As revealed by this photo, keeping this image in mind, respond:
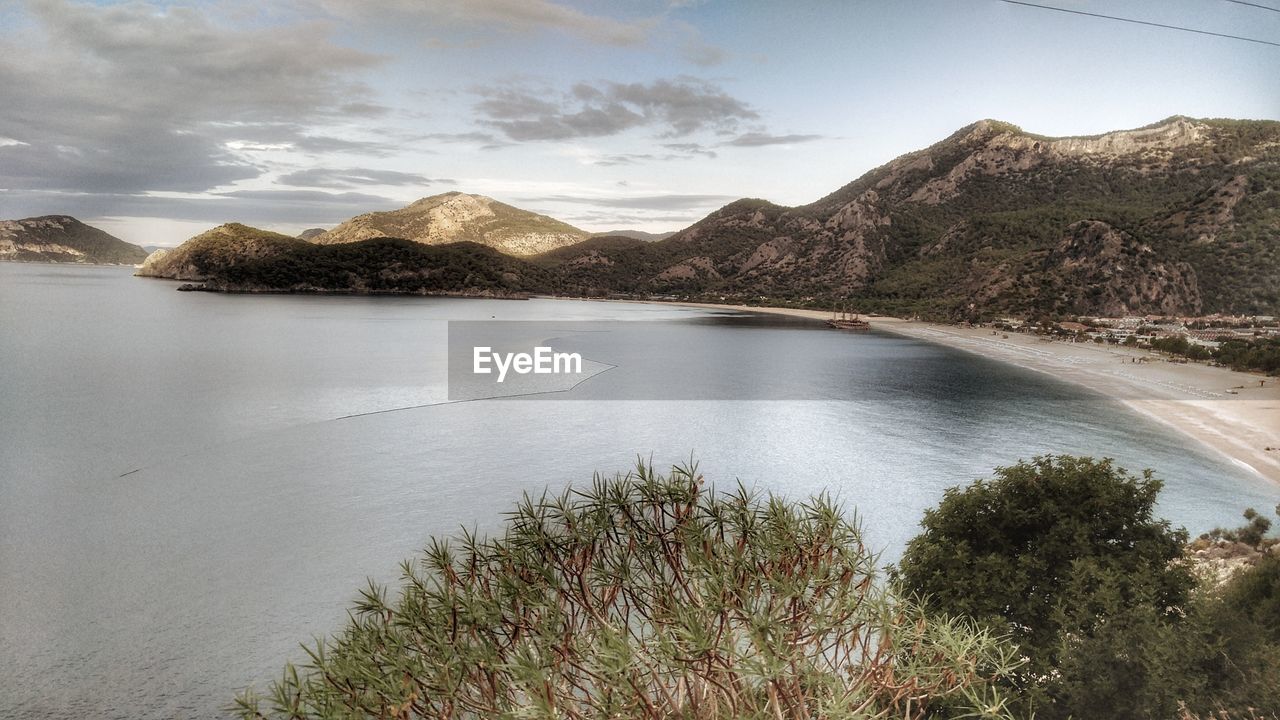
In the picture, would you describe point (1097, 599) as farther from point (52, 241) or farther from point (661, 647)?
point (52, 241)

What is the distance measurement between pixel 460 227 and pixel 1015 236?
130 meters

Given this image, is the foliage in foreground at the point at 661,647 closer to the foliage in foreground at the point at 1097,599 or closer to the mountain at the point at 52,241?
the foliage in foreground at the point at 1097,599

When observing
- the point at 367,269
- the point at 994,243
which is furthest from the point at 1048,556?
the point at 367,269

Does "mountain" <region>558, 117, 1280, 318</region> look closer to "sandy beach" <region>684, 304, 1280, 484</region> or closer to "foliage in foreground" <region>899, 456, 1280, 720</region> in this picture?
"sandy beach" <region>684, 304, 1280, 484</region>

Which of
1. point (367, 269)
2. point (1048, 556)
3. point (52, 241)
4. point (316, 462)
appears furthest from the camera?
point (52, 241)

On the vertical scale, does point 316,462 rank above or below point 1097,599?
below

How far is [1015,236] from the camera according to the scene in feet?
306

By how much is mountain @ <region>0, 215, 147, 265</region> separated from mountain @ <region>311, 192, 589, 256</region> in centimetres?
6146

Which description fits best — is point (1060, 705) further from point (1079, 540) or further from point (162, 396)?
point (162, 396)

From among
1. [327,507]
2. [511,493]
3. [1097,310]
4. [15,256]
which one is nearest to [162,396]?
[327,507]

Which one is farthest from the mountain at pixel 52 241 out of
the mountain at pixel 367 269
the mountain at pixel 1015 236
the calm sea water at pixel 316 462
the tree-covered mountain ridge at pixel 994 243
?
the calm sea water at pixel 316 462

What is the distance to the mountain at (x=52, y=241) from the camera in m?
158

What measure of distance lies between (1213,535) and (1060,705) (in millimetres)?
11685

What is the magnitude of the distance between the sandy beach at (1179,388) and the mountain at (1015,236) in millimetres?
15467
